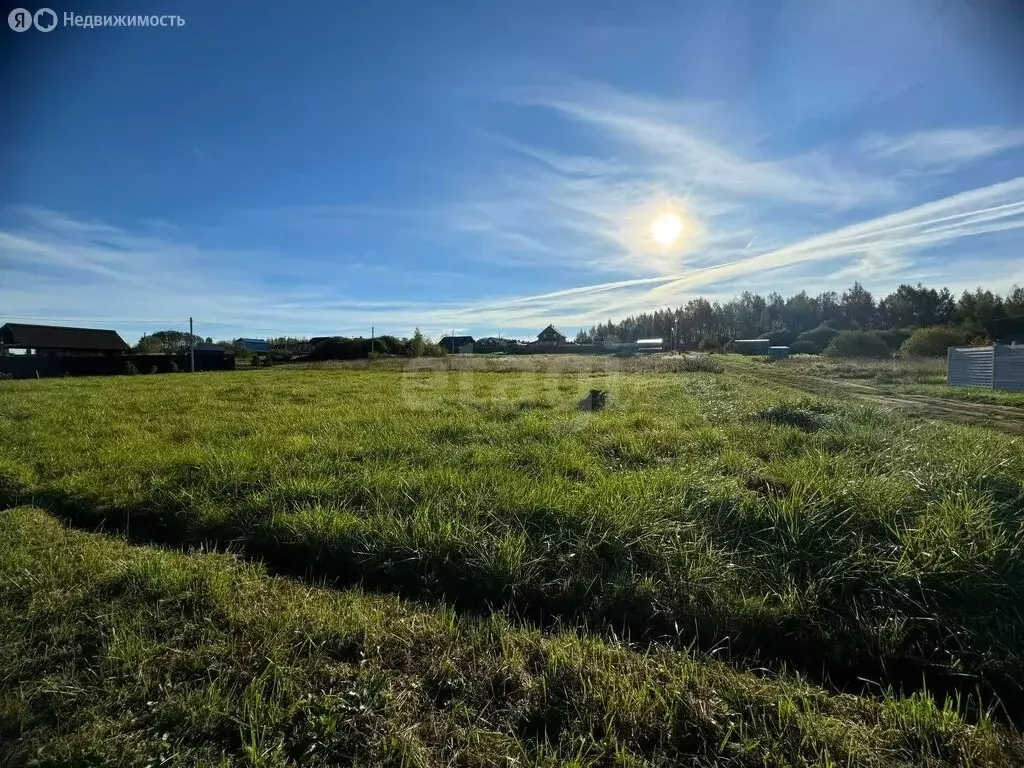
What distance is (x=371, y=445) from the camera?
5.37 m

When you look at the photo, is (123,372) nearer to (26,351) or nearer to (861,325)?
(26,351)

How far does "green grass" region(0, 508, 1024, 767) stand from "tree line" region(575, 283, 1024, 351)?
57.6 metres

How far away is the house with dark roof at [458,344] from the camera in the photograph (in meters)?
50.1

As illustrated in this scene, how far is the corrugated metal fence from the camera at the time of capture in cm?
1185

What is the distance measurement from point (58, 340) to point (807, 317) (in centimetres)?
9978

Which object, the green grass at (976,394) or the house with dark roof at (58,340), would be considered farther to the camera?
→ the house with dark roof at (58,340)

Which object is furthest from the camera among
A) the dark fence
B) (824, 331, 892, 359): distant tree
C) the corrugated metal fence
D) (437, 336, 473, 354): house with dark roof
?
(437, 336, 473, 354): house with dark roof

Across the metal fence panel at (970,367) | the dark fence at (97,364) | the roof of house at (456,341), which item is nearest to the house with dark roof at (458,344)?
the roof of house at (456,341)

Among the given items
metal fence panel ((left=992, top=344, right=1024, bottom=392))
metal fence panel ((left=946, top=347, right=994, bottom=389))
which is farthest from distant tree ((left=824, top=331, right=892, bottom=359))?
metal fence panel ((left=992, top=344, right=1024, bottom=392))

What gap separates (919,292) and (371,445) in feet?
297

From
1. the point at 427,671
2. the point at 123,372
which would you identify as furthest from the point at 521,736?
the point at 123,372

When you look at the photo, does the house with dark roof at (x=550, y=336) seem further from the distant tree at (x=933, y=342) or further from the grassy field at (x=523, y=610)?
the grassy field at (x=523, y=610)

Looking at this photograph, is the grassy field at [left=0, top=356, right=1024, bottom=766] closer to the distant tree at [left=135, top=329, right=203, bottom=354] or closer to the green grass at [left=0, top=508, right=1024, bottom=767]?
the green grass at [left=0, top=508, right=1024, bottom=767]

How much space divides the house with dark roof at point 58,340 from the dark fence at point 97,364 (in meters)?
7.43
